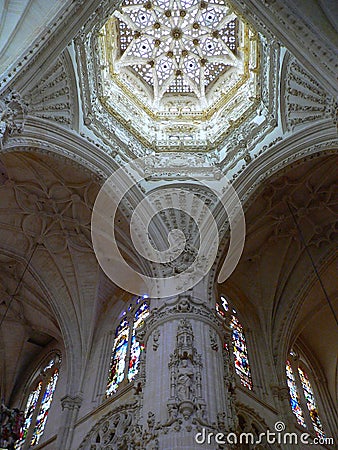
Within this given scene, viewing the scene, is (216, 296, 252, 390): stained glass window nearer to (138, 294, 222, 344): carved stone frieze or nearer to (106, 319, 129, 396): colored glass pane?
(138, 294, 222, 344): carved stone frieze

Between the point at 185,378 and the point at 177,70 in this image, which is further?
the point at 177,70

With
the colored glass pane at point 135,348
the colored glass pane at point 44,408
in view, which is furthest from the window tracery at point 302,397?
the colored glass pane at point 44,408

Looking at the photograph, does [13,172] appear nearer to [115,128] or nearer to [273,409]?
[115,128]

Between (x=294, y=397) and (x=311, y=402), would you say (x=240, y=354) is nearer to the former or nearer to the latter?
(x=294, y=397)

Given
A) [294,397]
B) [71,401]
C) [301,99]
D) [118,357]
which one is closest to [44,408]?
[71,401]

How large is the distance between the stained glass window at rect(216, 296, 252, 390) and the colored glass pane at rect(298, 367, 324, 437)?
2.70 metres

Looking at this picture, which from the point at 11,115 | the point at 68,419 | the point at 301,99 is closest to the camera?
the point at 11,115

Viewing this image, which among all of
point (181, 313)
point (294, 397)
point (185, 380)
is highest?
point (294, 397)

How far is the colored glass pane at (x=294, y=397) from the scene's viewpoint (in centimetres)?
1377

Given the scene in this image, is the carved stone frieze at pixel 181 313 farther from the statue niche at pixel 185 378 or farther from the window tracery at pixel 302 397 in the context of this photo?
the window tracery at pixel 302 397

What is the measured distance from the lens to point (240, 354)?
14219mm

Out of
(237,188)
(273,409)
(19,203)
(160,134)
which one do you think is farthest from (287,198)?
(19,203)

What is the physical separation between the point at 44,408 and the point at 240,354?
6677 millimetres

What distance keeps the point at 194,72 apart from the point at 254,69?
14.6ft
